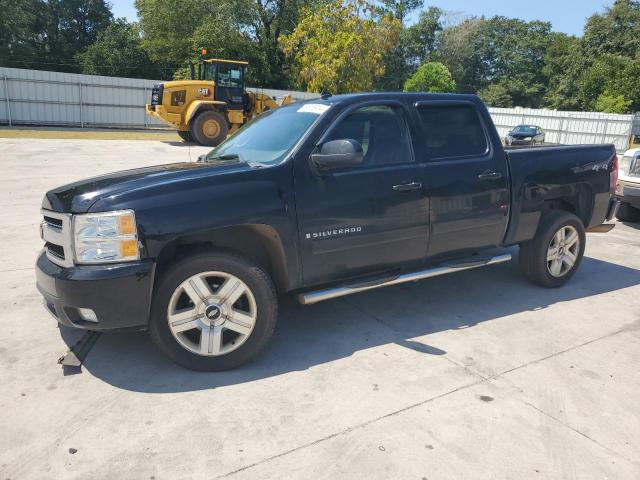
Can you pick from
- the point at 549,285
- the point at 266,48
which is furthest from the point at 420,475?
the point at 266,48

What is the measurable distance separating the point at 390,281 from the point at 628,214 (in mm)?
7061

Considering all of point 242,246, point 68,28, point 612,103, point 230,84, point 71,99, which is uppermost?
point 68,28

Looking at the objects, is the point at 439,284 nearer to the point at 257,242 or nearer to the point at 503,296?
the point at 503,296

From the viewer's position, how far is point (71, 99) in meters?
25.3

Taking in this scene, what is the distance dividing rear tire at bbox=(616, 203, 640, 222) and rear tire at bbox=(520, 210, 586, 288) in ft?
14.5

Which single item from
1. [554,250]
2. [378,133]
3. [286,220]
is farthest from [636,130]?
[286,220]

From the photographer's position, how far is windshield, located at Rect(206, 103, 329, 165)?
409 cm

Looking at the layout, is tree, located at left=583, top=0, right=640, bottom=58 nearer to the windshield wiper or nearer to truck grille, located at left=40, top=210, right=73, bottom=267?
the windshield wiper

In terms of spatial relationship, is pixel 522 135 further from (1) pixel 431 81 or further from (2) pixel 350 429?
(2) pixel 350 429

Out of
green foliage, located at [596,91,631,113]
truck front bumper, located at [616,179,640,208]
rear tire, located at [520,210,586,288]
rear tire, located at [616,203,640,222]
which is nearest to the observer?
rear tire, located at [520,210,586,288]

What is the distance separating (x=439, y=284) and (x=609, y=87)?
1794 inches

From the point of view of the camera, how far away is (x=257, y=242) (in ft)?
13.2

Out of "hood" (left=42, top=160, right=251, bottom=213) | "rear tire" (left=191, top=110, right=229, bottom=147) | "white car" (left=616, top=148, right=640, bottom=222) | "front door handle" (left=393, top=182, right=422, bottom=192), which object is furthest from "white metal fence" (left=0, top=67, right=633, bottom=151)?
"front door handle" (left=393, top=182, right=422, bottom=192)

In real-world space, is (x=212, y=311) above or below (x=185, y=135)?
below
